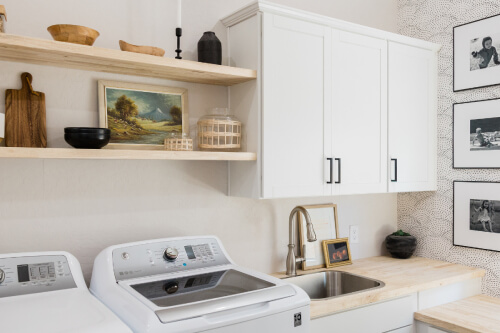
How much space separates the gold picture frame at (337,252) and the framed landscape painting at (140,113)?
113 centimetres

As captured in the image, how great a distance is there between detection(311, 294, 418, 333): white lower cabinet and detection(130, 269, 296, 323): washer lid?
41 centimetres

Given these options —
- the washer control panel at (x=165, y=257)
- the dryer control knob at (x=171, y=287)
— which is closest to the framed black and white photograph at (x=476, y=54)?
the washer control panel at (x=165, y=257)

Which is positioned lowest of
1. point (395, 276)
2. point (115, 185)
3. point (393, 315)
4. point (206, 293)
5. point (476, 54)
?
point (393, 315)

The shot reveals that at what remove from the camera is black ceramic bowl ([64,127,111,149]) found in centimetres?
169

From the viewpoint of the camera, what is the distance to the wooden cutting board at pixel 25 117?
1.78 metres

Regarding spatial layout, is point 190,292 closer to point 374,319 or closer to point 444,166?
point 374,319

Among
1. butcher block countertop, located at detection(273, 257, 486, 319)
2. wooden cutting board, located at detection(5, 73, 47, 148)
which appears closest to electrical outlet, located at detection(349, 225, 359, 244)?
butcher block countertop, located at detection(273, 257, 486, 319)

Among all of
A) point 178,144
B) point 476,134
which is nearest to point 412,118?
point 476,134

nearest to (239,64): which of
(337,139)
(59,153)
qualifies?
(337,139)

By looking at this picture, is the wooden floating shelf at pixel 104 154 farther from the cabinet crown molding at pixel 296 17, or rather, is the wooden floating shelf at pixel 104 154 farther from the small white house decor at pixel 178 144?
the cabinet crown molding at pixel 296 17

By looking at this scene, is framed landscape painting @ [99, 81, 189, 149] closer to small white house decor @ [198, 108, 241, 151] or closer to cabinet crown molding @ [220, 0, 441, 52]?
small white house decor @ [198, 108, 241, 151]

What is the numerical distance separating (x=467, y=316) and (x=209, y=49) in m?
1.91

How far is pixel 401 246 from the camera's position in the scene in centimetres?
291

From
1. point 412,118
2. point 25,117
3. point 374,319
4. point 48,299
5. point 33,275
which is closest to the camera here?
point 48,299
